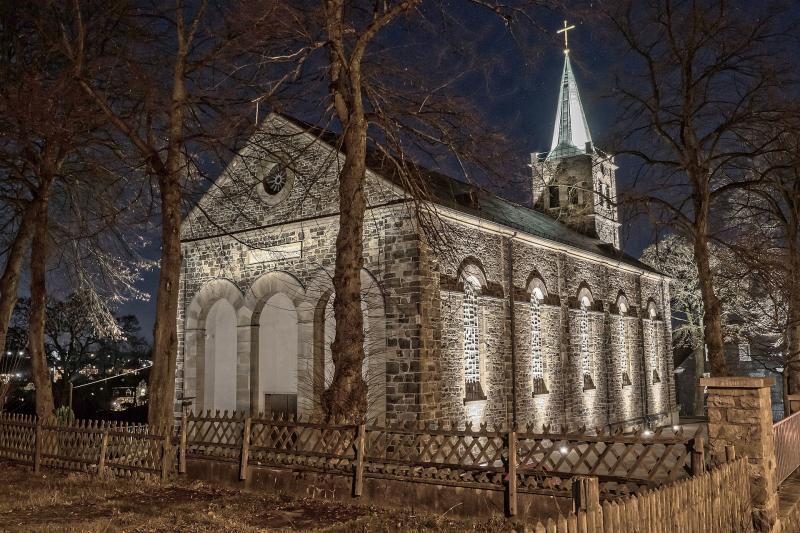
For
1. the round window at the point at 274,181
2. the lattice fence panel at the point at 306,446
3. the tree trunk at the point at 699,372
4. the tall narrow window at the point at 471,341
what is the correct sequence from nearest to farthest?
the lattice fence panel at the point at 306,446 < the tall narrow window at the point at 471,341 < the round window at the point at 274,181 < the tree trunk at the point at 699,372

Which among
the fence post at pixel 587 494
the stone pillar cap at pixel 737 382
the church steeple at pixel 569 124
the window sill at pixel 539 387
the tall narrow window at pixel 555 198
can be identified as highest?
the church steeple at pixel 569 124

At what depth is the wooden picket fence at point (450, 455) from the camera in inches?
348

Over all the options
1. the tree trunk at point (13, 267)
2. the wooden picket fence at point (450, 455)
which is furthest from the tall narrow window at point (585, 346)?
the tree trunk at point (13, 267)

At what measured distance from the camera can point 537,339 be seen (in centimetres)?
2306

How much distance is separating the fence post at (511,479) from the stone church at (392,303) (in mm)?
6816

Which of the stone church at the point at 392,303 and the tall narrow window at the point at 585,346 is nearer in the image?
the stone church at the point at 392,303

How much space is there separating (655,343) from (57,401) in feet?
106

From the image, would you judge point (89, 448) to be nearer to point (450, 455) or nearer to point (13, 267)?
point (13, 267)

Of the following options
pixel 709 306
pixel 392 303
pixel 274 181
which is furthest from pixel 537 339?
pixel 274 181

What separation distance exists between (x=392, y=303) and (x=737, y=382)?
10109 mm

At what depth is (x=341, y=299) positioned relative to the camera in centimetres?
1228

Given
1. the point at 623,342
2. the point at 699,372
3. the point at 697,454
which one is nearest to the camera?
the point at 697,454

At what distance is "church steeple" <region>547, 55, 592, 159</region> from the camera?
34.8m

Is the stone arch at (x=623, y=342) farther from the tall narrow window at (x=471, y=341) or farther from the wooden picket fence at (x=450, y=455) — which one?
the wooden picket fence at (x=450, y=455)
